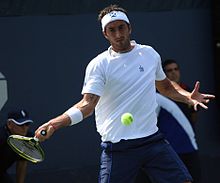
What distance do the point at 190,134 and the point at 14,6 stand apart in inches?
84.1

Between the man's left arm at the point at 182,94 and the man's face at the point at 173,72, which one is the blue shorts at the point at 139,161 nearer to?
the man's left arm at the point at 182,94

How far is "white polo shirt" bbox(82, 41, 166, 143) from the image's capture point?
188 inches

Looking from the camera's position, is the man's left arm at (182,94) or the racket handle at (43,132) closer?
the racket handle at (43,132)

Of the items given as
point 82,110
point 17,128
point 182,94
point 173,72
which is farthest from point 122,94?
point 173,72

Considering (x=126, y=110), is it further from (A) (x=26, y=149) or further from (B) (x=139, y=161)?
(A) (x=26, y=149)

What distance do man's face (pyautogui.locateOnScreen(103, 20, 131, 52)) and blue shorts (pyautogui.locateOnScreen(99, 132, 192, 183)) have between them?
662mm

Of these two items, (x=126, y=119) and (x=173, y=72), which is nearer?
(x=126, y=119)

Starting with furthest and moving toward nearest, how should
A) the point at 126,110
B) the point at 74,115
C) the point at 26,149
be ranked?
the point at 126,110, the point at 26,149, the point at 74,115

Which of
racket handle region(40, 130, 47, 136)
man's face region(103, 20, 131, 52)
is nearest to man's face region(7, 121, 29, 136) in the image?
man's face region(103, 20, 131, 52)

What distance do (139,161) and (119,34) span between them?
90 cm

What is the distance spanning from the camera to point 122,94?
15.8 ft

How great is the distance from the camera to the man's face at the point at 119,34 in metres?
4.83

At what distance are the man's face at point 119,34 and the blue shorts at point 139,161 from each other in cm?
66

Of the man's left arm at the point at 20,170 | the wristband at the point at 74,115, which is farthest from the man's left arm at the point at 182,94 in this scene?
the man's left arm at the point at 20,170
